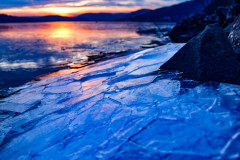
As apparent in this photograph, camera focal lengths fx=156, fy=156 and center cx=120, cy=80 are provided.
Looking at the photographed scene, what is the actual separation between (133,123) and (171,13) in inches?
3894

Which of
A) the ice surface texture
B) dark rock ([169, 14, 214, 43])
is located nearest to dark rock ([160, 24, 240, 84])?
the ice surface texture

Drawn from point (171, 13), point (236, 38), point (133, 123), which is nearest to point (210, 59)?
point (236, 38)

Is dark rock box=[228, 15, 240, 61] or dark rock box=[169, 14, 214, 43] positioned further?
dark rock box=[169, 14, 214, 43]

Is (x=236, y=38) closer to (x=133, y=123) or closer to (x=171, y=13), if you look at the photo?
(x=133, y=123)

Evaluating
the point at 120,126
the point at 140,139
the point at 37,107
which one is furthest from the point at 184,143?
the point at 37,107

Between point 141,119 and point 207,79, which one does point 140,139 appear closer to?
point 141,119

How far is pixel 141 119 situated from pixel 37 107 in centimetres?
158

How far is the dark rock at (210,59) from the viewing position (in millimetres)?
1799

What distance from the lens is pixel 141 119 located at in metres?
1.48

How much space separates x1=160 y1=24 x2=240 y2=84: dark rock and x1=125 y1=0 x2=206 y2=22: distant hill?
8307 cm

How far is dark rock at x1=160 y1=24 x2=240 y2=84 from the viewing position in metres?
1.80

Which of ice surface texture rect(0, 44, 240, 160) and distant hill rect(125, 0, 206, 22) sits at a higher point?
distant hill rect(125, 0, 206, 22)

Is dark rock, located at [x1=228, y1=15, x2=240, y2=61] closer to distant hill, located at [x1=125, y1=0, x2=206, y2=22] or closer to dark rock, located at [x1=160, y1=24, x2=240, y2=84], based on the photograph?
dark rock, located at [x1=160, y1=24, x2=240, y2=84]

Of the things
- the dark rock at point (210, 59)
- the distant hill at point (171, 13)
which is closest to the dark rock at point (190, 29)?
the dark rock at point (210, 59)
